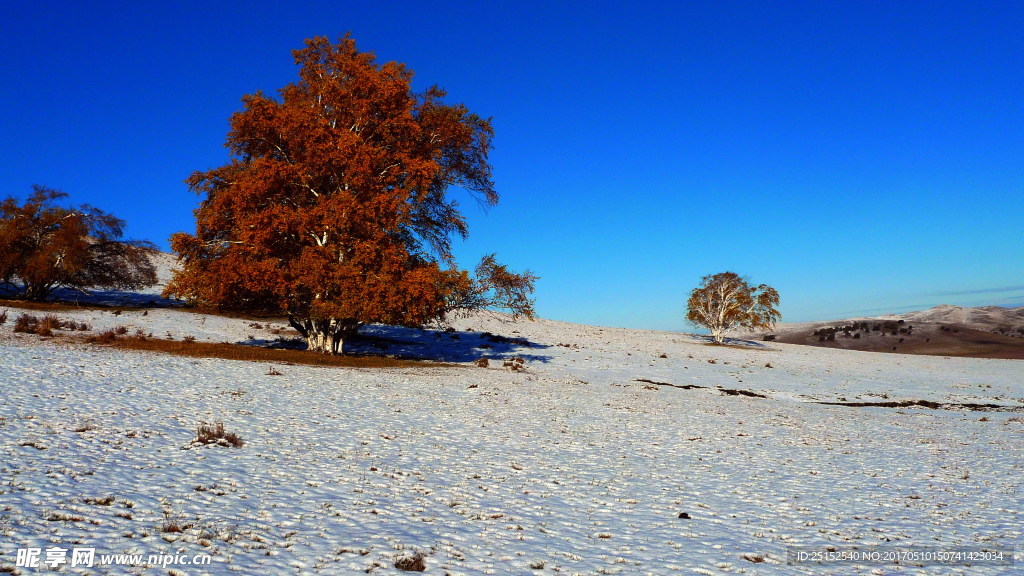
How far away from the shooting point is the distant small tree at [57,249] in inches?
1629

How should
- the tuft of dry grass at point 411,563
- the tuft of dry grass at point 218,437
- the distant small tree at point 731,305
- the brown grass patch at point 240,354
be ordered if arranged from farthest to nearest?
1. the distant small tree at point 731,305
2. the brown grass patch at point 240,354
3. the tuft of dry grass at point 218,437
4. the tuft of dry grass at point 411,563

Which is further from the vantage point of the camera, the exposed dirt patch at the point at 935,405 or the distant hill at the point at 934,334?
the distant hill at the point at 934,334

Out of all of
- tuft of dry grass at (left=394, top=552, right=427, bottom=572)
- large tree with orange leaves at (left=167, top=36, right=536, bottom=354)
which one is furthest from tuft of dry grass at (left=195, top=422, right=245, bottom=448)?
large tree with orange leaves at (left=167, top=36, right=536, bottom=354)

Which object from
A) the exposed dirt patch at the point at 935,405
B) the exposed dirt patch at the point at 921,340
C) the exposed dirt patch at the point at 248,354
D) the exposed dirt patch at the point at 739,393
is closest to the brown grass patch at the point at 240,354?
the exposed dirt patch at the point at 248,354

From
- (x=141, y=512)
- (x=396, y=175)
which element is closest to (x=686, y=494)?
(x=141, y=512)

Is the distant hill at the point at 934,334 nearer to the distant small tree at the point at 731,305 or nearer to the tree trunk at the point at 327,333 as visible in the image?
the distant small tree at the point at 731,305

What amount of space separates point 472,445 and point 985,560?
979cm

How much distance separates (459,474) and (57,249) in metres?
44.8

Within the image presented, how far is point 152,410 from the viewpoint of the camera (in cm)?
1430

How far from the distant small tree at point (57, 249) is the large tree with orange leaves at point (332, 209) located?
19.1 metres

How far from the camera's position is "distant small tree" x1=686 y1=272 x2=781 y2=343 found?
73125mm

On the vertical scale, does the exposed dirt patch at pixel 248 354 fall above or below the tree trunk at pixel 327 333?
below

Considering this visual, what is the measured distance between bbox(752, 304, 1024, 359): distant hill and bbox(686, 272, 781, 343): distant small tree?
21.6 metres

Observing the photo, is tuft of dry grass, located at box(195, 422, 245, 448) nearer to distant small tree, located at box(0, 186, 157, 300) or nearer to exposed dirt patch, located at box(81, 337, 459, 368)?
exposed dirt patch, located at box(81, 337, 459, 368)
